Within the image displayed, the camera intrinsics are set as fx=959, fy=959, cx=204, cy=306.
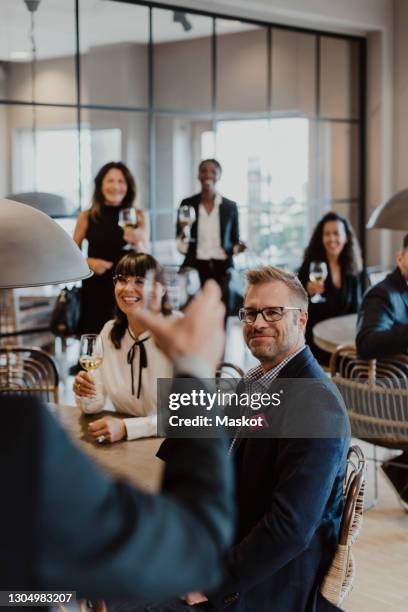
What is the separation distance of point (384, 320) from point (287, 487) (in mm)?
2055

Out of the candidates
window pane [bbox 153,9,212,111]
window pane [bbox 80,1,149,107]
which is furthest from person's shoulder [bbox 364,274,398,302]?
window pane [bbox 153,9,212,111]

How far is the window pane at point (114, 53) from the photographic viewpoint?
6.81m

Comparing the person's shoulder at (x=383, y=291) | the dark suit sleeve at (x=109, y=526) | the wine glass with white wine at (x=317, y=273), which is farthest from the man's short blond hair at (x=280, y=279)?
the wine glass with white wine at (x=317, y=273)

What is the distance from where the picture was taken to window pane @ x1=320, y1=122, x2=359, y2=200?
29.4 feet

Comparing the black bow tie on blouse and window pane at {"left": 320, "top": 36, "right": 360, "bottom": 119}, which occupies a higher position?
window pane at {"left": 320, "top": 36, "right": 360, "bottom": 119}

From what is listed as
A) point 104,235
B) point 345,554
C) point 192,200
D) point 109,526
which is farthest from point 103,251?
point 109,526

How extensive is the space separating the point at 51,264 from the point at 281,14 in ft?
20.8

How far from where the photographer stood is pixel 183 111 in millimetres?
7609

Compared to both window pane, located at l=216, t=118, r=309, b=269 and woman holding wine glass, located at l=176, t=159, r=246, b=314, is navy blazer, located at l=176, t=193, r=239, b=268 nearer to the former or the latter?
woman holding wine glass, located at l=176, t=159, r=246, b=314

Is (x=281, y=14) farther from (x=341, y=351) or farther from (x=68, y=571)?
(x=68, y=571)

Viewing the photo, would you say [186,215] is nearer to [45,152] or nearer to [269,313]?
[45,152]

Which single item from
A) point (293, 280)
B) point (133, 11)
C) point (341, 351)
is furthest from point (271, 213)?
point (293, 280)

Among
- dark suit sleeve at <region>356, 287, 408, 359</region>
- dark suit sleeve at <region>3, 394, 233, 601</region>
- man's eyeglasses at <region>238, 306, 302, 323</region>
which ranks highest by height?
man's eyeglasses at <region>238, 306, 302, 323</region>

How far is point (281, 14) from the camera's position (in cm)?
798
